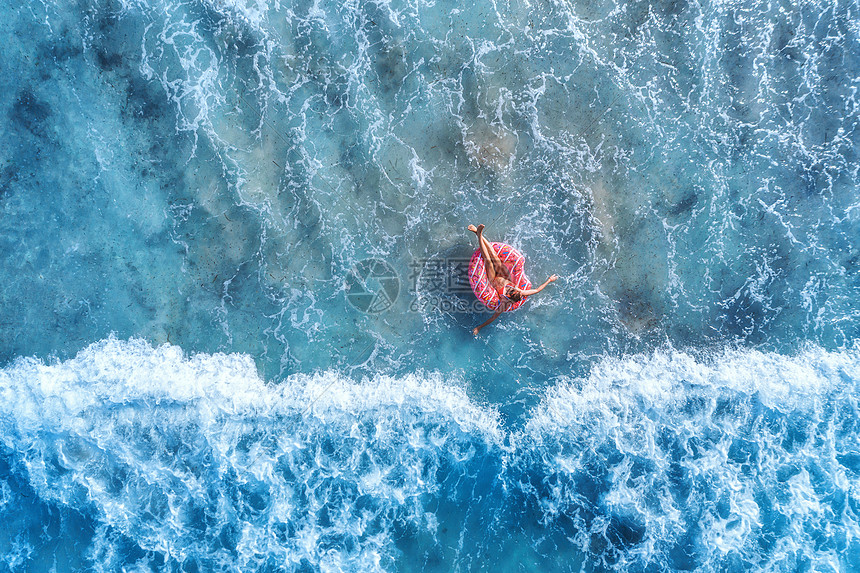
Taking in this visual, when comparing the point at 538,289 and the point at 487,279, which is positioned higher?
the point at 538,289

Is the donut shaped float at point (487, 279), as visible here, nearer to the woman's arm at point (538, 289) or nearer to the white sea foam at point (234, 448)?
the woman's arm at point (538, 289)

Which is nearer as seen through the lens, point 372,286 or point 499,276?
point 499,276

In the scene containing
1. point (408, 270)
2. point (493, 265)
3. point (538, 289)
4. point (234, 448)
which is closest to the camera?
point (493, 265)

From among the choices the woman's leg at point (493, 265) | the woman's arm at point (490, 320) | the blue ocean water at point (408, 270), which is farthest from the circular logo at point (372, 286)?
the woman's leg at point (493, 265)

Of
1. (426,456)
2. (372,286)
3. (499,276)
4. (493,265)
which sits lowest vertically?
(426,456)

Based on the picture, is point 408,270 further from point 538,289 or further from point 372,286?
point 538,289

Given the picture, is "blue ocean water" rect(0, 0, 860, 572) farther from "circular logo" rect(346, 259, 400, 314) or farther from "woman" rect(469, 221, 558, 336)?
"woman" rect(469, 221, 558, 336)

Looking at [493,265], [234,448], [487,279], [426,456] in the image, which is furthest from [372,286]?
[234,448]
